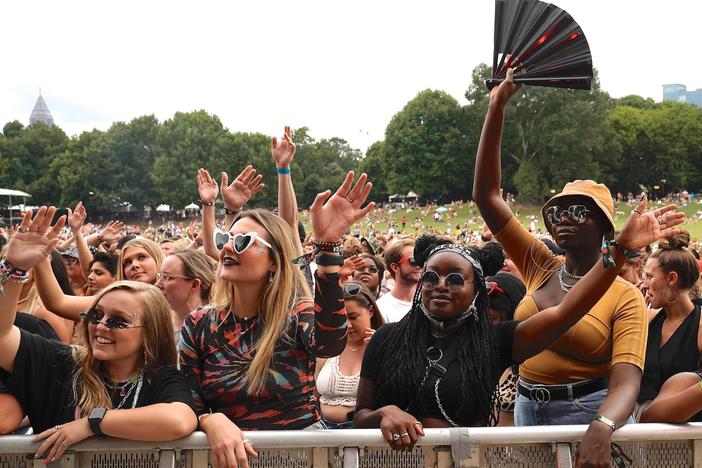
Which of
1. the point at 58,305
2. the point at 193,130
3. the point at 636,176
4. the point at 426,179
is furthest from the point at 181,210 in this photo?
the point at 58,305

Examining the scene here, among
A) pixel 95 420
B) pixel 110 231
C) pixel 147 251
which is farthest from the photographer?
pixel 110 231

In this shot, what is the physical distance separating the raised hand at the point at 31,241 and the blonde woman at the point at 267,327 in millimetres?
702

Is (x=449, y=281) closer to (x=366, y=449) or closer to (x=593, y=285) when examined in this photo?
(x=593, y=285)

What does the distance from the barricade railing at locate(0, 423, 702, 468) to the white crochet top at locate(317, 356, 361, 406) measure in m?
1.47

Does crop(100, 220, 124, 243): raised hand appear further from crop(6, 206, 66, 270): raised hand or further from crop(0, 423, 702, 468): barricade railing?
crop(0, 423, 702, 468): barricade railing

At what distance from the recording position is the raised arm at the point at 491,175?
11.6 feet

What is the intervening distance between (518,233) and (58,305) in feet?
9.19

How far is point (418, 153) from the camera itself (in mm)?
75438

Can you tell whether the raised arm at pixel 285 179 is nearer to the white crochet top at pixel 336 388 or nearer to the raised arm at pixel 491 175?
the white crochet top at pixel 336 388

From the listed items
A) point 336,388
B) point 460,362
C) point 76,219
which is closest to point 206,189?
point 76,219

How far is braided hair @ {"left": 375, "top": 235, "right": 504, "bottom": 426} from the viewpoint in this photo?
2951 millimetres

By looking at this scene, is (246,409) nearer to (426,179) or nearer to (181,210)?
(426,179)

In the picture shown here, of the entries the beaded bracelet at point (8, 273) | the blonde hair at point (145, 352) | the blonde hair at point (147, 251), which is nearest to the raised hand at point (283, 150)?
the blonde hair at point (147, 251)

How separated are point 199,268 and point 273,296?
5.84 ft
